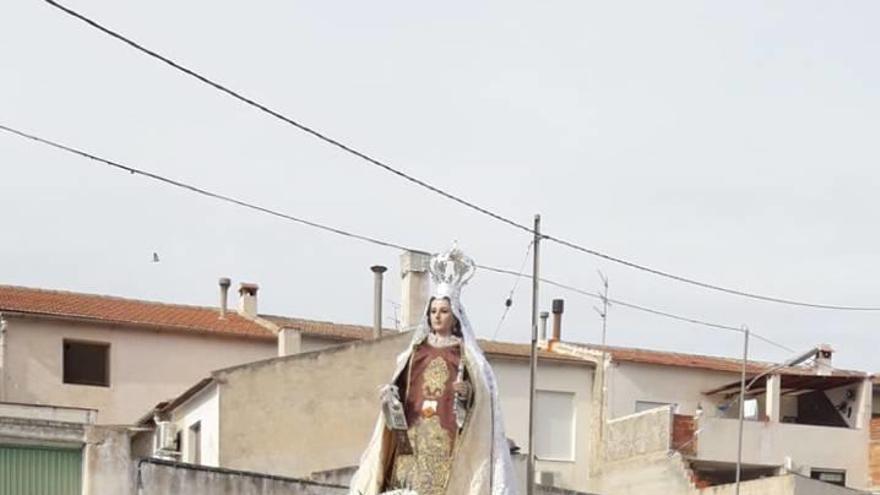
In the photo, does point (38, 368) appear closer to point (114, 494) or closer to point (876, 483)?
point (114, 494)

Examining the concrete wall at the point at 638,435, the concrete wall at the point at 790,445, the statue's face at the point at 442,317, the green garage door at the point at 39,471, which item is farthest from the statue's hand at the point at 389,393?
the concrete wall at the point at 790,445

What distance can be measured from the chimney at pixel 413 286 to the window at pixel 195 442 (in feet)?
12.8

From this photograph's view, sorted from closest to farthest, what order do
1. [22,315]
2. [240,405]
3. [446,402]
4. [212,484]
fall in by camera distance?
[446,402] < [212,484] < [240,405] < [22,315]

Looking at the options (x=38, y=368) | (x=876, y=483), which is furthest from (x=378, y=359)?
(x=876, y=483)

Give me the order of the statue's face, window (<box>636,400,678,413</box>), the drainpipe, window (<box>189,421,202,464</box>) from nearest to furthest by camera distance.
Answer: the statue's face, window (<box>189,421,202,464</box>), the drainpipe, window (<box>636,400,678,413</box>)

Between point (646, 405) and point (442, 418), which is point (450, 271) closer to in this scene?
point (442, 418)

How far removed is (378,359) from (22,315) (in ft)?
24.7

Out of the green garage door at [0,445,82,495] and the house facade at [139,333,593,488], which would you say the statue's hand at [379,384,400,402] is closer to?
the green garage door at [0,445,82,495]

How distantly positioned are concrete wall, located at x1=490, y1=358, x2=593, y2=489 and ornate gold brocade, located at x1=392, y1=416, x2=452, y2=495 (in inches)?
918

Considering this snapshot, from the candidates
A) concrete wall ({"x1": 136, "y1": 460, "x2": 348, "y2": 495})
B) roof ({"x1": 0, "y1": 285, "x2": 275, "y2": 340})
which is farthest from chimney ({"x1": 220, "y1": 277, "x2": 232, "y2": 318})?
concrete wall ({"x1": 136, "y1": 460, "x2": 348, "y2": 495})

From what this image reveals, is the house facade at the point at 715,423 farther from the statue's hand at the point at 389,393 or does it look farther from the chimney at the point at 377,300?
the statue's hand at the point at 389,393

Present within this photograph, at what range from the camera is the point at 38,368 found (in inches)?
1505

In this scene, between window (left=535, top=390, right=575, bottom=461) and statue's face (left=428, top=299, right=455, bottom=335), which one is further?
window (left=535, top=390, right=575, bottom=461)

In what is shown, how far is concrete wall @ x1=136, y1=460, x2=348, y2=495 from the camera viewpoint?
25.6 metres
